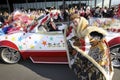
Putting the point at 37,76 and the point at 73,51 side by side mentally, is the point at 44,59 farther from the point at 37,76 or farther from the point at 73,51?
the point at 73,51

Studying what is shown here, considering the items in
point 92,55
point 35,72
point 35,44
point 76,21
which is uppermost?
point 76,21

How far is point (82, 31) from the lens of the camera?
480 cm

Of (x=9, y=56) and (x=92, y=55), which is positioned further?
(x=9, y=56)

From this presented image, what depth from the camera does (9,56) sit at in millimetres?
7043

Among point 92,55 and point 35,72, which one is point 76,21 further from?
point 35,72

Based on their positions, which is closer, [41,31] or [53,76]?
[53,76]

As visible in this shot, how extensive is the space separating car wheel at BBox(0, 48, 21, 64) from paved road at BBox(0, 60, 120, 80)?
15 cm

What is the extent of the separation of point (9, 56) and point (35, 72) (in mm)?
1123

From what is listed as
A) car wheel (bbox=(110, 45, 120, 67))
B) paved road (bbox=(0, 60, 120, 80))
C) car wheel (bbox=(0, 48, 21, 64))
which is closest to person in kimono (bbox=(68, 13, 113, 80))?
paved road (bbox=(0, 60, 120, 80))

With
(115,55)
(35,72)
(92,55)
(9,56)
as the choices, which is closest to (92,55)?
(92,55)

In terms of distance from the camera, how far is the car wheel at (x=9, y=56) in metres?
7.01

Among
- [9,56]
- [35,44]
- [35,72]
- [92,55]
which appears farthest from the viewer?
[9,56]

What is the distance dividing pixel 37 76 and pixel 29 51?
946 mm

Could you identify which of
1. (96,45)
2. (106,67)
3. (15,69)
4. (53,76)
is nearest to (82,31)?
(96,45)
